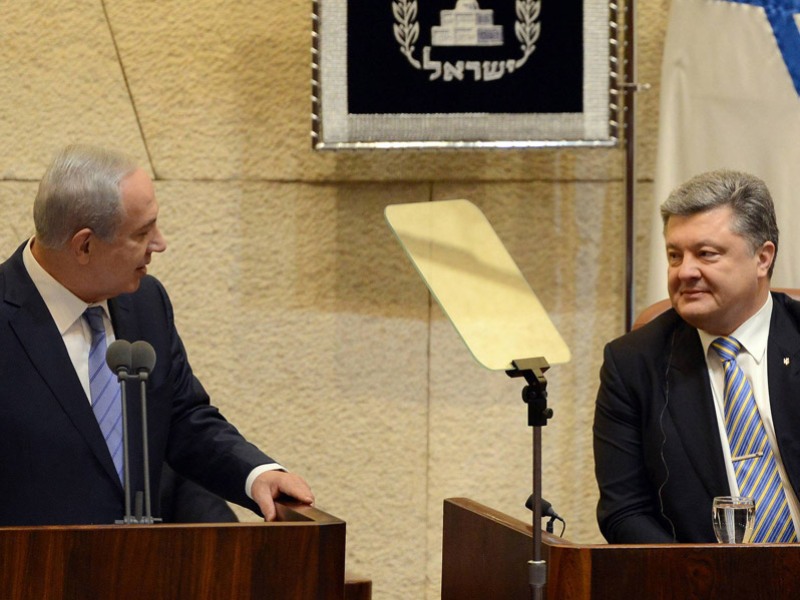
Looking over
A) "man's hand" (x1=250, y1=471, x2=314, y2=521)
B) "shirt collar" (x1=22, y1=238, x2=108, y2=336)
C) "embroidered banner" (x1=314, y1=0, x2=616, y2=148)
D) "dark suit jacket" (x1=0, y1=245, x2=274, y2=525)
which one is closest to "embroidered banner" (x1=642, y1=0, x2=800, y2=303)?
"embroidered banner" (x1=314, y1=0, x2=616, y2=148)

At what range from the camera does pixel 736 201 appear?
121 inches

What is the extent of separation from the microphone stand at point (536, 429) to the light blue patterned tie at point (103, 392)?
100 centimetres

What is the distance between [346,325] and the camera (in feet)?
13.1

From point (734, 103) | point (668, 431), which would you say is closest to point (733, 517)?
point (668, 431)

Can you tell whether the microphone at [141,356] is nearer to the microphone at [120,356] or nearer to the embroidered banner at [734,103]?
the microphone at [120,356]

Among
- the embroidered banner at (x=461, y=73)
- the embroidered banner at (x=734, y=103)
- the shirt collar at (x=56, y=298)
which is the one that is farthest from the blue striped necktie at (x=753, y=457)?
the shirt collar at (x=56, y=298)

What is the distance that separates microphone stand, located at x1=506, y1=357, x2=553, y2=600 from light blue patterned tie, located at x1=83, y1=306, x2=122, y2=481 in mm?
1004

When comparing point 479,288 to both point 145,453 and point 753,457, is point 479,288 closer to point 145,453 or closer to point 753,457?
point 753,457

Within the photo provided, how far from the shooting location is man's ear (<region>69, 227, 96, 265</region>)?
2.82m

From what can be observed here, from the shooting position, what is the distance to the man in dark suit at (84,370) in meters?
2.73

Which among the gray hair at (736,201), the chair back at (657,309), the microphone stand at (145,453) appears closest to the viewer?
the microphone stand at (145,453)

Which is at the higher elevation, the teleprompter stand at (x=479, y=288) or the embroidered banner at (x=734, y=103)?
the embroidered banner at (x=734, y=103)

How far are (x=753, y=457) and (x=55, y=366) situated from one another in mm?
1681

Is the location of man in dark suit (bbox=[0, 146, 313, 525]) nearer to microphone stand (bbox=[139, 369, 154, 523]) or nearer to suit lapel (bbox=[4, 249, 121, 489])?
suit lapel (bbox=[4, 249, 121, 489])
